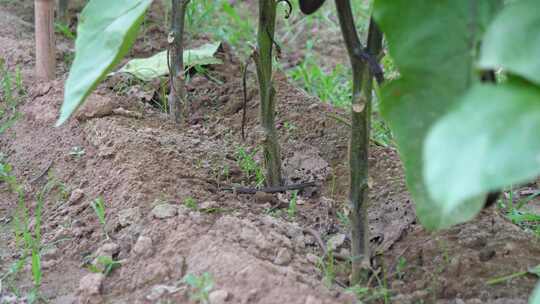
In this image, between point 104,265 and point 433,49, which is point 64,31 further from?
point 433,49

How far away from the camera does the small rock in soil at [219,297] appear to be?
4.20 feet

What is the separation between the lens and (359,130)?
1.36m

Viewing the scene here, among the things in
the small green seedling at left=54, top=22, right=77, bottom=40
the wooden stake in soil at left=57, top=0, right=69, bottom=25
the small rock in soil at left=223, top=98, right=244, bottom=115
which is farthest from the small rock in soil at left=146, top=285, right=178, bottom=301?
the wooden stake in soil at left=57, top=0, right=69, bottom=25

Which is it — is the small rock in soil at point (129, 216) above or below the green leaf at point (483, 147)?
below

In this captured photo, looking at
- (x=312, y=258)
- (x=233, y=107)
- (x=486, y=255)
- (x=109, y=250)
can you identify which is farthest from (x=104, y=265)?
(x=233, y=107)

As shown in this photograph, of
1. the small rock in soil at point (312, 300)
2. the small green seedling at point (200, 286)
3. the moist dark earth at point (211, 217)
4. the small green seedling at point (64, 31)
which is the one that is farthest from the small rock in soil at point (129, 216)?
the small green seedling at point (64, 31)

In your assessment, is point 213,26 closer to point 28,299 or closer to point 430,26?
point 28,299

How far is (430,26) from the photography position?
39.1 inches

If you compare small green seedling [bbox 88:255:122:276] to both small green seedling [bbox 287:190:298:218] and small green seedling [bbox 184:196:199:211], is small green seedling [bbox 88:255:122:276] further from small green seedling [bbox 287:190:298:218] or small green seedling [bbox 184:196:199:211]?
small green seedling [bbox 287:190:298:218]

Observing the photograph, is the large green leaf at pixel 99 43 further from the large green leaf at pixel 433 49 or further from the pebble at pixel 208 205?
the pebble at pixel 208 205

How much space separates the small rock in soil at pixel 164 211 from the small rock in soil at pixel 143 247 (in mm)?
72

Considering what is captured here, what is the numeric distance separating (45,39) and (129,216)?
0.84 metres

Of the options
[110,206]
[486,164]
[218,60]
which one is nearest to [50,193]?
[110,206]

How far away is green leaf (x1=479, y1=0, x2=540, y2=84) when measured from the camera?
0.79 m
